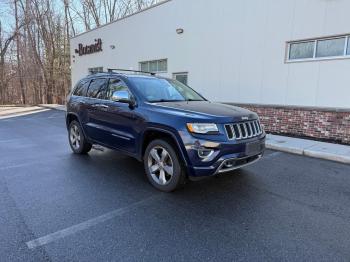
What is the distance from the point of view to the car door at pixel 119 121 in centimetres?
475

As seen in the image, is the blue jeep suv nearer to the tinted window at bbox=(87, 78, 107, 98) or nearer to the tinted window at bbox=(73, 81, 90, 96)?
the tinted window at bbox=(87, 78, 107, 98)

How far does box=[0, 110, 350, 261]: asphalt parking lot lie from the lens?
9.18ft

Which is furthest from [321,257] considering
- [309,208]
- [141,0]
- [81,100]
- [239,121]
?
[141,0]

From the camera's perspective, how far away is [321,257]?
2717mm

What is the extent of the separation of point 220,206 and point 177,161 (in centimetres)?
88

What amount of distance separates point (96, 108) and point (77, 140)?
1.38 metres

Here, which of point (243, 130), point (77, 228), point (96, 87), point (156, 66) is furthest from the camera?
point (156, 66)

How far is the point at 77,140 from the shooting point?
259 inches

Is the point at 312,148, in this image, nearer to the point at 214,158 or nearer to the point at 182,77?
the point at 214,158

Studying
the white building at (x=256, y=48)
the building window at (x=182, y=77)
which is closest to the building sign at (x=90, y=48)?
the white building at (x=256, y=48)

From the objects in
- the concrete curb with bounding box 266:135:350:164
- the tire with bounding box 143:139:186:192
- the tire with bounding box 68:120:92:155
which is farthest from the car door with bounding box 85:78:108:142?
the concrete curb with bounding box 266:135:350:164

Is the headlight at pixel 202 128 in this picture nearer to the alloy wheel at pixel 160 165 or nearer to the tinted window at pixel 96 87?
the alloy wheel at pixel 160 165

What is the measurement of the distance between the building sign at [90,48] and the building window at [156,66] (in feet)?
17.8

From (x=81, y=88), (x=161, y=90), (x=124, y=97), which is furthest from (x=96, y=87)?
(x=161, y=90)
